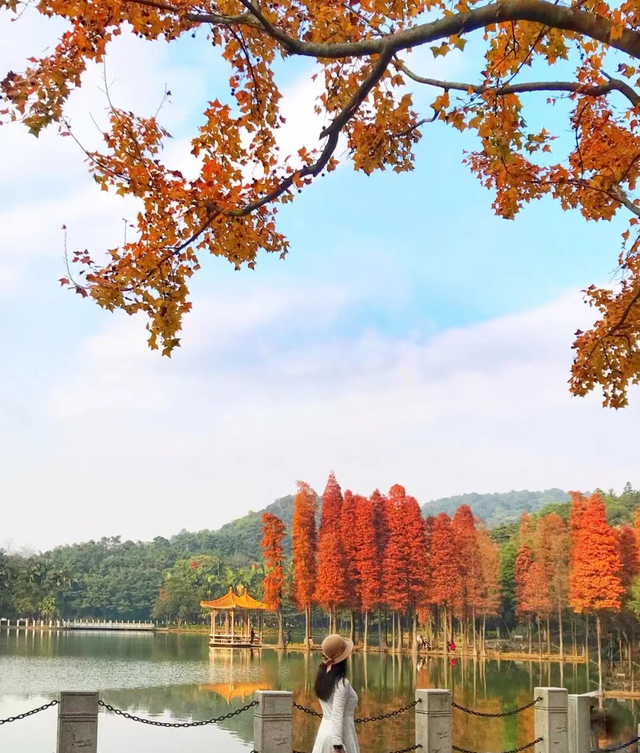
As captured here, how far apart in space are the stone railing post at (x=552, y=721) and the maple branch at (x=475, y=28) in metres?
7.80

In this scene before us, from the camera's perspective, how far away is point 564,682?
1248 inches

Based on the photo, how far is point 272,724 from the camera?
836cm

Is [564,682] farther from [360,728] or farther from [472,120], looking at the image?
[472,120]

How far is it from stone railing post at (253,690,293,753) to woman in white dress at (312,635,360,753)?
173 cm

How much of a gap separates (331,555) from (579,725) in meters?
35.7

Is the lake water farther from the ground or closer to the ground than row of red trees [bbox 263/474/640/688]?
closer to the ground

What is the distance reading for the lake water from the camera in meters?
16.8

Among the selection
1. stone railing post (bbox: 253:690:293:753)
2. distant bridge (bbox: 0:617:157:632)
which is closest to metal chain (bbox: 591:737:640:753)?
stone railing post (bbox: 253:690:293:753)

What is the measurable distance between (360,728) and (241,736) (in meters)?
2.64

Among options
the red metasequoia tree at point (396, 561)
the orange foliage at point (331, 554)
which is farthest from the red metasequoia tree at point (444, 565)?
the orange foliage at point (331, 554)

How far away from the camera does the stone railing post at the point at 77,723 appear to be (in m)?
7.64

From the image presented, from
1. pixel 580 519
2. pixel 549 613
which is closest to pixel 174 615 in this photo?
pixel 549 613

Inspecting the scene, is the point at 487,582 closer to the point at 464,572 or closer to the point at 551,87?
the point at 464,572

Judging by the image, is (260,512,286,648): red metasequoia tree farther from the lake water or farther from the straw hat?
the straw hat
